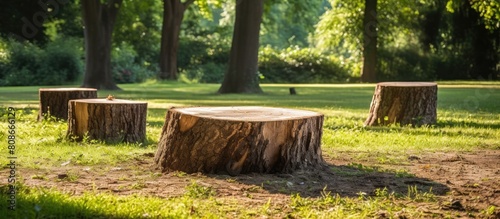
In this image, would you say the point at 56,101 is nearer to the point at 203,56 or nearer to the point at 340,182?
the point at 340,182

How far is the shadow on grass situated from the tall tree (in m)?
41.2

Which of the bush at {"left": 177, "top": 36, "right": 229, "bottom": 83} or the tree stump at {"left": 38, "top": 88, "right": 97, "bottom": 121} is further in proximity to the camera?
the bush at {"left": 177, "top": 36, "right": 229, "bottom": 83}

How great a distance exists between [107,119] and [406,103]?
20.7ft

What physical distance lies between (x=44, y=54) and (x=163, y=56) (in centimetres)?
703

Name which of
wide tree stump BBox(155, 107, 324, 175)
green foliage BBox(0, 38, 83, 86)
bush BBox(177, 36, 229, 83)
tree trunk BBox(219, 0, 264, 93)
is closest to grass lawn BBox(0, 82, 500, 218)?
wide tree stump BBox(155, 107, 324, 175)

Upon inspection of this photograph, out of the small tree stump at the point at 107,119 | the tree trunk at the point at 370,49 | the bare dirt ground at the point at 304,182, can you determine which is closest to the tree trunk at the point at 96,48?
the tree trunk at the point at 370,49

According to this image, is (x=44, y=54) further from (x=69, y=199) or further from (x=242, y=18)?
(x=69, y=199)

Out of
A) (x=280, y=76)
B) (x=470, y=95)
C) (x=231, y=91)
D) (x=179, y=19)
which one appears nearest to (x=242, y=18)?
(x=231, y=91)

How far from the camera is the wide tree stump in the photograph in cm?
925

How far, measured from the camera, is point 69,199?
7.65 metres

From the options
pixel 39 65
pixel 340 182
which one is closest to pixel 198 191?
pixel 340 182

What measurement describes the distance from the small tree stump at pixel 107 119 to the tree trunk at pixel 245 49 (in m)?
19.3

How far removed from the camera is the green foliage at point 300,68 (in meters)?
54.1

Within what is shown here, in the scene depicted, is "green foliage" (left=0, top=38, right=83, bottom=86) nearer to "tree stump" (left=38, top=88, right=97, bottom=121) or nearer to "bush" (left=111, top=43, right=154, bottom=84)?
"bush" (left=111, top=43, right=154, bottom=84)
